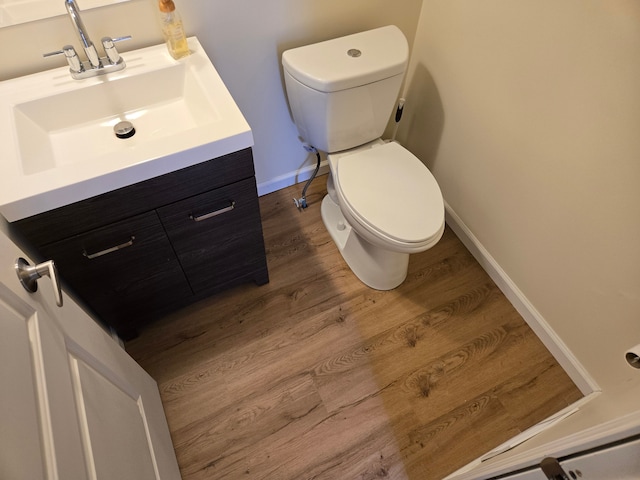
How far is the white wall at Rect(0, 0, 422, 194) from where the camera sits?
108 cm

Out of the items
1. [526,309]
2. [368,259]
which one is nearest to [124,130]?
[368,259]

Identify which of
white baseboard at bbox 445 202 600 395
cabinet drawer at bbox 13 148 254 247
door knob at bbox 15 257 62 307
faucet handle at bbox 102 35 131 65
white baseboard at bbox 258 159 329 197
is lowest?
white baseboard at bbox 445 202 600 395

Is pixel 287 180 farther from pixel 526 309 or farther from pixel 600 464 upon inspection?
pixel 600 464

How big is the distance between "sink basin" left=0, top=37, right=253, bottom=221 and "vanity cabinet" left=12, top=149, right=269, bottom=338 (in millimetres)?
51

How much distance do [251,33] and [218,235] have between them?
0.70 m

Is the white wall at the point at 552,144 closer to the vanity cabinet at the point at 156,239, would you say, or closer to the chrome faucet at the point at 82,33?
the vanity cabinet at the point at 156,239

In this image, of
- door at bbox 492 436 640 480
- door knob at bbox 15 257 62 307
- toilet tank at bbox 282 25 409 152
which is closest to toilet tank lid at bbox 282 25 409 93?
toilet tank at bbox 282 25 409 152

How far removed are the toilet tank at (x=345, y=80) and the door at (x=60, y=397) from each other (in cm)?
94

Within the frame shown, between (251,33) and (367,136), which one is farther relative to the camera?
(367,136)

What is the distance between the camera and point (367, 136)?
5.00 ft

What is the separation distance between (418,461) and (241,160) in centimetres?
108

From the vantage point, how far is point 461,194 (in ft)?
5.54

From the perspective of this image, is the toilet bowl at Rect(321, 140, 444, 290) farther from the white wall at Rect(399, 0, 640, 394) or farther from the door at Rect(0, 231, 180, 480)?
the door at Rect(0, 231, 180, 480)

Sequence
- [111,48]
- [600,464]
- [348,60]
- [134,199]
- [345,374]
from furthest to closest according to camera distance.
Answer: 1. [345,374]
2. [348,60]
3. [111,48]
4. [134,199]
5. [600,464]
